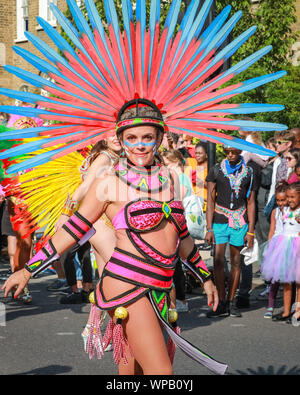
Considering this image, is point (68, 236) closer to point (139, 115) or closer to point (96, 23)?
point (139, 115)

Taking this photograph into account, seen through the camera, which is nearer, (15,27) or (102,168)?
(102,168)

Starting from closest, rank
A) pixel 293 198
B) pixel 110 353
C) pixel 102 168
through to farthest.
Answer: pixel 102 168, pixel 110 353, pixel 293 198

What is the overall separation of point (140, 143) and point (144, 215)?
390 mm

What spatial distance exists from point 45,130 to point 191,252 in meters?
1.08

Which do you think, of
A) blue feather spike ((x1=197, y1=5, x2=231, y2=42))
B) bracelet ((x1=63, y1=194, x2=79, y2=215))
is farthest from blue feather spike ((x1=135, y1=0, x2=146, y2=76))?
bracelet ((x1=63, y1=194, x2=79, y2=215))

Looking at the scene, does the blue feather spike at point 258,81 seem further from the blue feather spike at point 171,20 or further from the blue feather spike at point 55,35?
the blue feather spike at point 55,35

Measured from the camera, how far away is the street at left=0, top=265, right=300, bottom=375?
204 inches

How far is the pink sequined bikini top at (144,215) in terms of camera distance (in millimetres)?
3535

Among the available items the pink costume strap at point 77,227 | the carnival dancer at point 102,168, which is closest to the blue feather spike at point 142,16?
the pink costume strap at point 77,227

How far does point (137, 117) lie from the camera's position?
3.60 meters

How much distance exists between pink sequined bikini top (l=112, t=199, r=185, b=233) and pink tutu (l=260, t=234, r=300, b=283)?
11.7ft

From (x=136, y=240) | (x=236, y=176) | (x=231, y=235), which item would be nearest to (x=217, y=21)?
(x=136, y=240)

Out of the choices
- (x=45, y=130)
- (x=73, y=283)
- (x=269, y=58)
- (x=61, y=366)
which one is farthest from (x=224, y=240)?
(x=269, y=58)

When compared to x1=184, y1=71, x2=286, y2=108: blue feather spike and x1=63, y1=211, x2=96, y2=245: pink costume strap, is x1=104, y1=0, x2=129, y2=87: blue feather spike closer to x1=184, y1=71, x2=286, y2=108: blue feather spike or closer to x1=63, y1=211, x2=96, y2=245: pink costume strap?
x1=184, y1=71, x2=286, y2=108: blue feather spike
